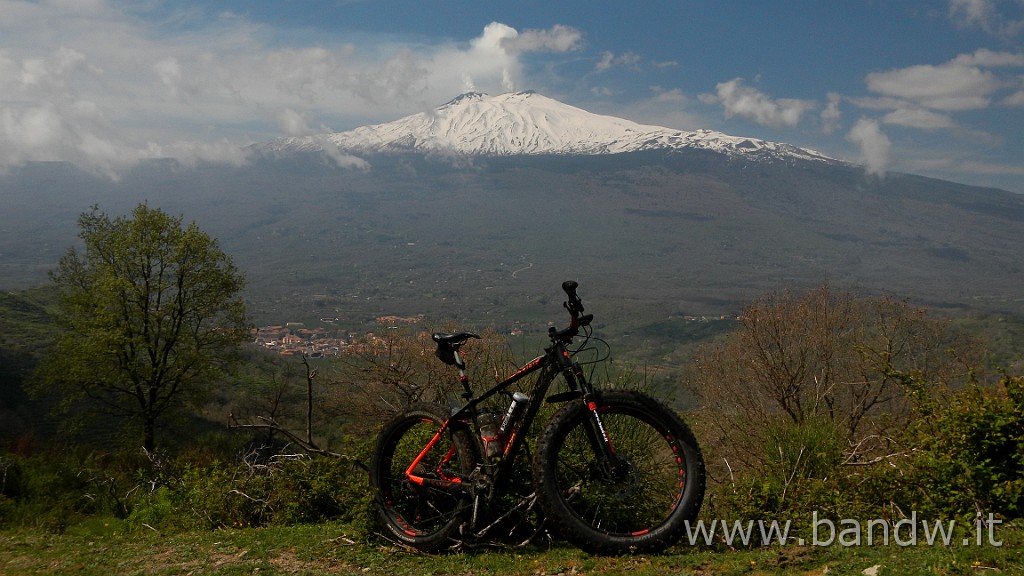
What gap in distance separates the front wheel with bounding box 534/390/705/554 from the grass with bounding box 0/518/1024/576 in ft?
0.54

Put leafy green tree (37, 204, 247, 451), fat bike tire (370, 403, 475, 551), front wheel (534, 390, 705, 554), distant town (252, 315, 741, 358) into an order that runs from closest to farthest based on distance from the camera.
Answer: front wheel (534, 390, 705, 554) → fat bike tire (370, 403, 475, 551) → leafy green tree (37, 204, 247, 451) → distant town (252, 315, 741, 358)

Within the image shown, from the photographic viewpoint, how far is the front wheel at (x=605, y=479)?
4484mm

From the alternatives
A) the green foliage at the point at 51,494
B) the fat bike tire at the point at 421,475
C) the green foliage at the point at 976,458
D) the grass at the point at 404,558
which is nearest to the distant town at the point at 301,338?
the green foliage at the point at 51,494

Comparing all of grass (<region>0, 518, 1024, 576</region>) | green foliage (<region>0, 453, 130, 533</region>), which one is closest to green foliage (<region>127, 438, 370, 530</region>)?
grass (<region>0, 518, 1024, 576</region>)

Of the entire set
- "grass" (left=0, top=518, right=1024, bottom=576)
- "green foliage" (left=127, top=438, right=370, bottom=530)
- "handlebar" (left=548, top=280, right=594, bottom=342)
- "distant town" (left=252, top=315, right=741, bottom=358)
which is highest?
"handlebar" (left=548, top=280, right=594, bottom=342)

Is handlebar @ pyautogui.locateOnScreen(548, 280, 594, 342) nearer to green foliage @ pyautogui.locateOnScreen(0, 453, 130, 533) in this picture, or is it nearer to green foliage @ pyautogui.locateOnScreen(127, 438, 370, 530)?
green foliage @ pyautogui.locateOnScreen(127, 438, 370, 530)

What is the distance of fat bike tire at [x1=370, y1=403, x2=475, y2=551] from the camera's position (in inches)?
197

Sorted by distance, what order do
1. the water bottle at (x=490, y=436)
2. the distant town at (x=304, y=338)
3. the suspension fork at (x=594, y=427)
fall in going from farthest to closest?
the distant town at (x=304, y=338)
the water bottle at (x=490, y=436)
the suspension fork at (x=594, y=427)

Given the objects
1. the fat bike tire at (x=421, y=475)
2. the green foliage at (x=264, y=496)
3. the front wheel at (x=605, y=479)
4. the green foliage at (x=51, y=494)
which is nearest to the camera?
the front wheel at (x=605, y=479)

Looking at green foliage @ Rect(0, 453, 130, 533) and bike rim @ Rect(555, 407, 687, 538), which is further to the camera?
green foliage @ Rect(0, 453, 130, 533)

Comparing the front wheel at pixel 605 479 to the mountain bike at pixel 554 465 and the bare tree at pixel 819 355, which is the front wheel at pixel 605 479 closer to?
the mountain bike at pixel 554 465

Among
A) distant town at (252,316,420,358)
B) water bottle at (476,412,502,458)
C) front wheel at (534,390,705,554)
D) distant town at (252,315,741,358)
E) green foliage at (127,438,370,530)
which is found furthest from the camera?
distant town at (252,316,420,358)

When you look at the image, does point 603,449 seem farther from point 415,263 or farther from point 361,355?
point 415,263

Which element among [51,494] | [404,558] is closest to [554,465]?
[404,558]
